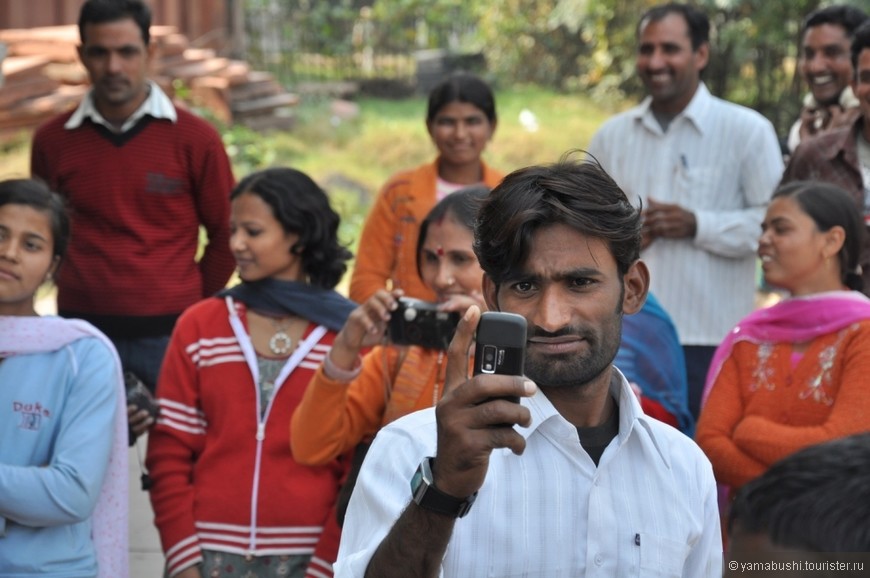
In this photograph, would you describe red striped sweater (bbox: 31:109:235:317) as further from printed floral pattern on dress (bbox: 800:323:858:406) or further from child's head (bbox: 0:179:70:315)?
printed floral pattern on dress (bbox: 800:323:858:406)

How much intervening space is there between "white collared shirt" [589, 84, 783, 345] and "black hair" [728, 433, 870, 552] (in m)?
3.45

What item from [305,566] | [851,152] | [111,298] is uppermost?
[851,152]

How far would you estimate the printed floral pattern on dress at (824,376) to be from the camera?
370 cm

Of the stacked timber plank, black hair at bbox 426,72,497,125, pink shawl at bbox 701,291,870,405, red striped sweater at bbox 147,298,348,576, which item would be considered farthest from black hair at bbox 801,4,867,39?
the stacked timber plank

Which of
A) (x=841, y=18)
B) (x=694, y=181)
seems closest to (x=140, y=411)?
(x=694, y=181)

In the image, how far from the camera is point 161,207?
484 centimetres

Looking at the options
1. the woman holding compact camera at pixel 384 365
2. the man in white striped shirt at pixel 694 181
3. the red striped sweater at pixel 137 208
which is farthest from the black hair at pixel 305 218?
the man in white striped shirt at pixel 694 181

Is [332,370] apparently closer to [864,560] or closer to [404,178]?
[404,178]

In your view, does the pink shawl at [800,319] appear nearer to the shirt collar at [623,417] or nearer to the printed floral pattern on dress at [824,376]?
the printed floral pattern on dress at [824,376]

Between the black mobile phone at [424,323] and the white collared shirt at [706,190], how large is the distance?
1.82 metres

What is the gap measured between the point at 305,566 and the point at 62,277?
1714 millimetres

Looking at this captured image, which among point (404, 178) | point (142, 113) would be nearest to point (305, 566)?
point (404, 178)

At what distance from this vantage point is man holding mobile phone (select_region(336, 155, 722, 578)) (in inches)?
87.7

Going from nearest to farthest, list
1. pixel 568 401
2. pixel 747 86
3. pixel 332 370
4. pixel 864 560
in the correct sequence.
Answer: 1. pixel 864 560
2. pixel 568 401
3. pixel 332 370
4. pixel 747 86
